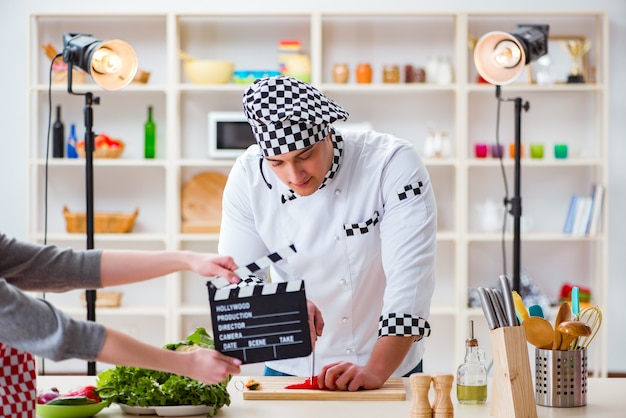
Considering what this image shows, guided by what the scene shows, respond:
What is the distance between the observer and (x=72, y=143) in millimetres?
5234

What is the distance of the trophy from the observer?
5.15 metres

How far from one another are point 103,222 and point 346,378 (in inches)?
139

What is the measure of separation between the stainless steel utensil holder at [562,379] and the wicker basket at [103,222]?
370cm

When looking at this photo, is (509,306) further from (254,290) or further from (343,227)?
(343,227)

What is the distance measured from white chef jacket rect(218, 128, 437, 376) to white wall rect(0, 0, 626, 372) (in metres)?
3.17

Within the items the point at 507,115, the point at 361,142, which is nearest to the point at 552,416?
the point at 361,142

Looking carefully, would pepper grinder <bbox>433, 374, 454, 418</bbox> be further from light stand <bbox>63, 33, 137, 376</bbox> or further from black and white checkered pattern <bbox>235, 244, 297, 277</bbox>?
light stand <bbox>63, 33, 137, 376</bbox>

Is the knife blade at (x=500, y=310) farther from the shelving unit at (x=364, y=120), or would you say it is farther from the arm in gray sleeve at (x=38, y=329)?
the shelving unit at (x=364, y=120)

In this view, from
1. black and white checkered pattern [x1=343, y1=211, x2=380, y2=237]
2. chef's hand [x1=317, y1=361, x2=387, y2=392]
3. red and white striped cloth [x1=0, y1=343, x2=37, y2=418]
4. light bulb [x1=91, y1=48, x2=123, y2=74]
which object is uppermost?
light bulb [x1=91, y1=48, x2=123, y2=74]

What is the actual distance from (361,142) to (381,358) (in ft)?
2.05

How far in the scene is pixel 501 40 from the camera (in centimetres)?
411

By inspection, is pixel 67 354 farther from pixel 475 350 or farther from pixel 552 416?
pixel 552 416

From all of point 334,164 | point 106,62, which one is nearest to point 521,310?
point 334,164

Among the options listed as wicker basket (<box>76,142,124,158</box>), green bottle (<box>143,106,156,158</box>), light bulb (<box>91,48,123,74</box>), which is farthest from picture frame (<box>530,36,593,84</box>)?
light bulb (<box>91,48,123,74</box>)
